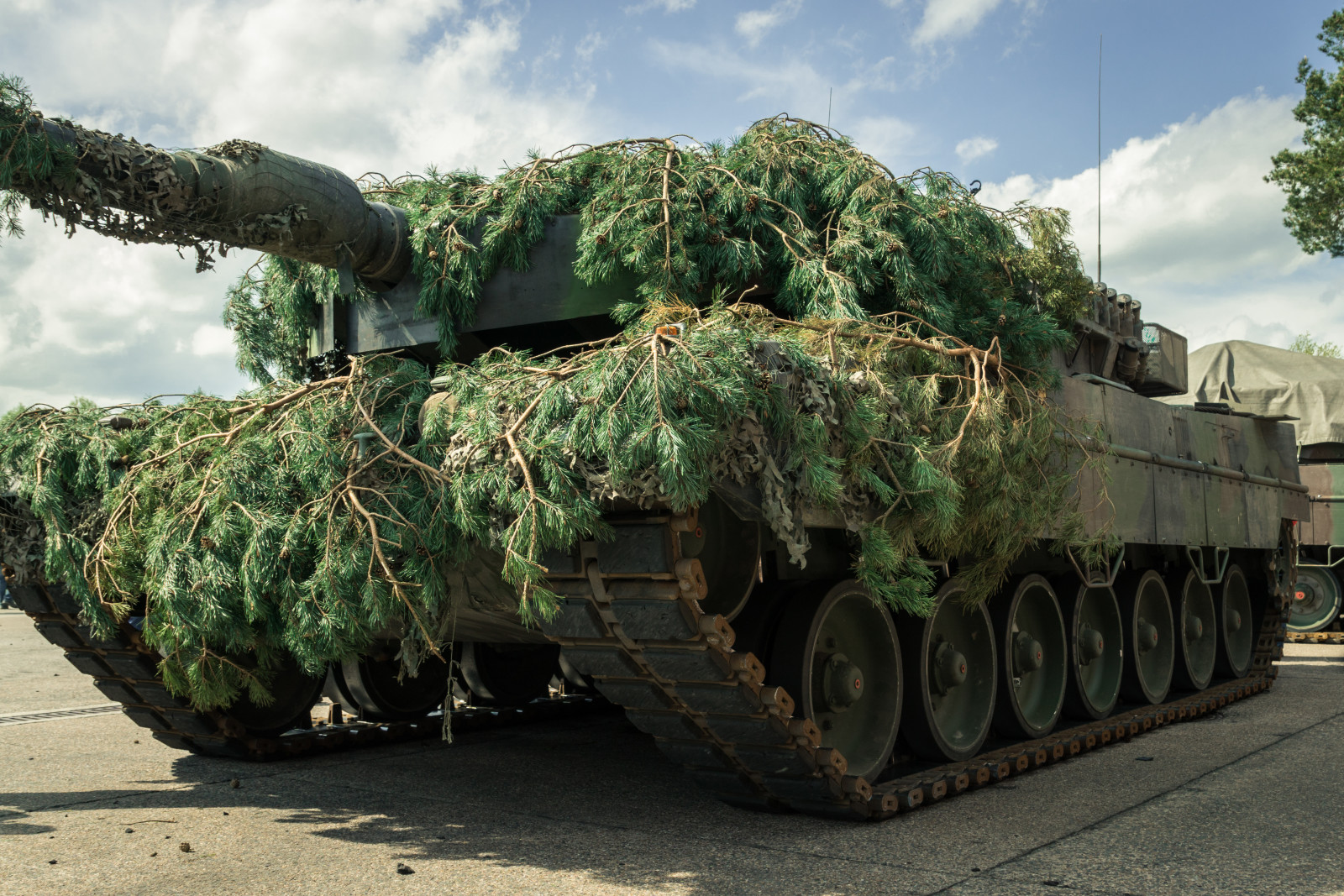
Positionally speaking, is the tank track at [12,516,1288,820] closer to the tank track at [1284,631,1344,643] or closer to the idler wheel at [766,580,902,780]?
the idler wheel at [766,580,902,780]

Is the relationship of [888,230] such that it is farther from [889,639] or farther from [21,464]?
[21,464]

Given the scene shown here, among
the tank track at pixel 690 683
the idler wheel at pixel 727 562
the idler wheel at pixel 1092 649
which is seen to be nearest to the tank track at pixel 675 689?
the tank track at pixel 690 683

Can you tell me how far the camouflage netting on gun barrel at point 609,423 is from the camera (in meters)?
4.20

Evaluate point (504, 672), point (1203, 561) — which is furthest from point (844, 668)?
point (1203, 561)

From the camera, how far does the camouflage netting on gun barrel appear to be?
420cm

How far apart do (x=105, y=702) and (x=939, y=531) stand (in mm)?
8135

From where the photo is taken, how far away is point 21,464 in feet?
18.2

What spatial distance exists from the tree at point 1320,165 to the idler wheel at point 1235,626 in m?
11.5

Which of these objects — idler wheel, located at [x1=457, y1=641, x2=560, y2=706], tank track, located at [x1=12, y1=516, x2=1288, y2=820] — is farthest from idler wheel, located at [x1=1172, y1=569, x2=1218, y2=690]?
idler wheel, located at [x1=457, y1=641, x2=560, y2=706]

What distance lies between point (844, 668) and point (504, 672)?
3897mm

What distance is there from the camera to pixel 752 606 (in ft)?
18.2

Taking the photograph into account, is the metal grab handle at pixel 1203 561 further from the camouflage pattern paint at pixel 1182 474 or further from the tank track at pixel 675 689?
the tank track at pixel 675 689

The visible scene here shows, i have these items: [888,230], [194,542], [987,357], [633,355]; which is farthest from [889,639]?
[194,542]

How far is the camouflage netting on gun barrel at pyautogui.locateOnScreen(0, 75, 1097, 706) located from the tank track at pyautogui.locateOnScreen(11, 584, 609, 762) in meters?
0.45
